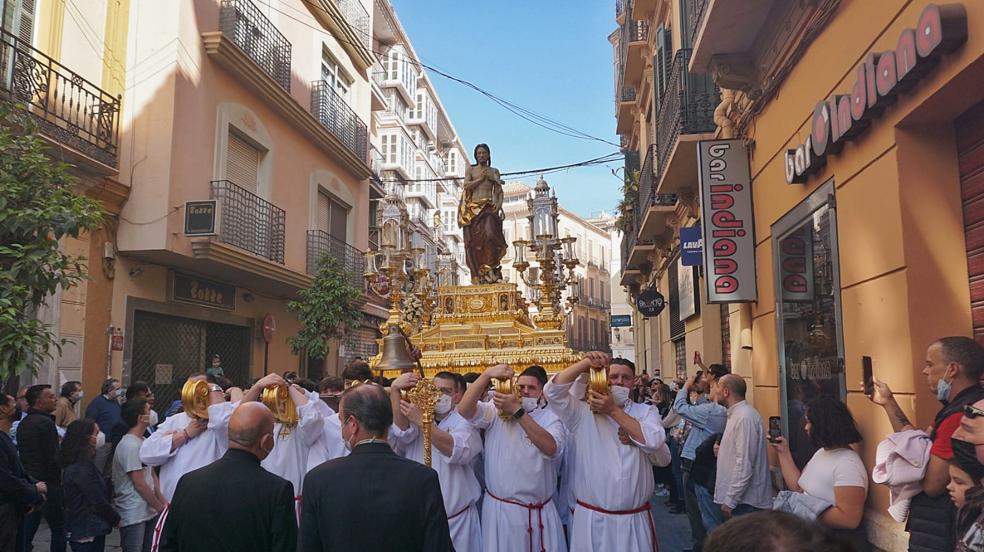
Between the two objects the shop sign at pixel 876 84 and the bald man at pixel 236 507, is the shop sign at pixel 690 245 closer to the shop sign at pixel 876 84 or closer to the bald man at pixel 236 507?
the shop sign at pixel 876 84

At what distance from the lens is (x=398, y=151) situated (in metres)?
34.4

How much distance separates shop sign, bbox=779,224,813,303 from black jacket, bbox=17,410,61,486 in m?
6.05

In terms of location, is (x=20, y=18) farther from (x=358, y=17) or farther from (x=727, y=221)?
(x=358, y=17)

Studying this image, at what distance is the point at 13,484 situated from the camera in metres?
5.03

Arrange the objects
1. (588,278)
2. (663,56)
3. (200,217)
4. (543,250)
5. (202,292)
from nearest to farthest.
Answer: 1. (543,250)
2. (200,217)
3. (663,56)
4. (202,292)
5. (588,278)

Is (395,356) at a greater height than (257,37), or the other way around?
(257,37)

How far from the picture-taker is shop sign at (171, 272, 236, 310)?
13234 millimetres

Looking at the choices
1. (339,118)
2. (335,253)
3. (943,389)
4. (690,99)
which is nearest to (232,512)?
(943,389)

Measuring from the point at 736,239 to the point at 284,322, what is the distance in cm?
1255

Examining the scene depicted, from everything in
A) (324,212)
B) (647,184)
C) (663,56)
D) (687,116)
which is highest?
(663,56)

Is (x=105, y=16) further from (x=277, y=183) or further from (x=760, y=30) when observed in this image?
(x=760, y=30)

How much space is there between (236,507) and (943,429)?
9.81 feet

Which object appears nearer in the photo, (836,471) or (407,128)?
(836,471)

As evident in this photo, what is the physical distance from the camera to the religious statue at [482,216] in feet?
29.8
